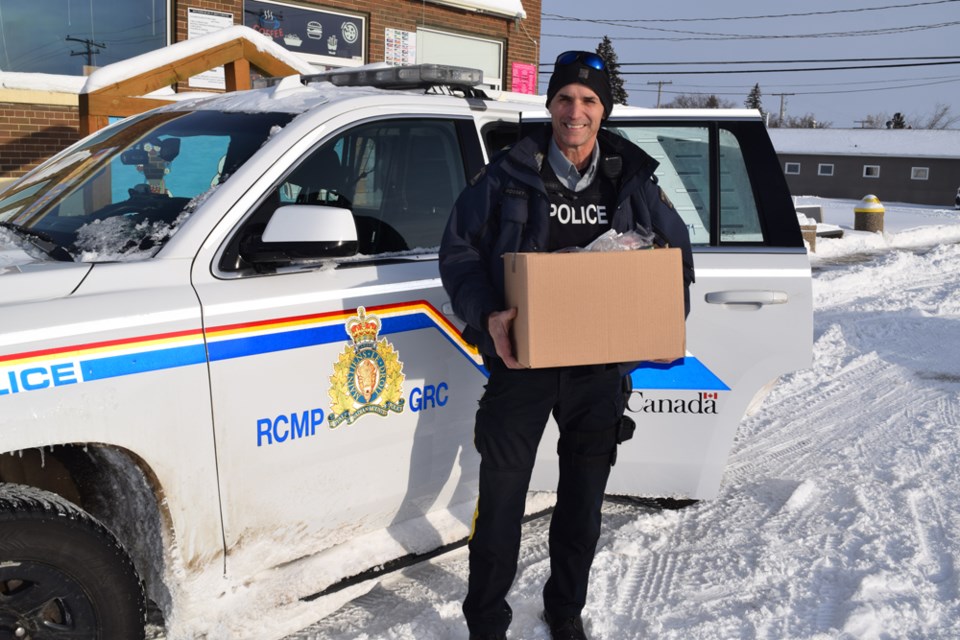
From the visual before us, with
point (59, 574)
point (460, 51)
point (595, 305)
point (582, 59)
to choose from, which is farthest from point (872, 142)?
point (59, 574)

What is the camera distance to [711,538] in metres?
3.90

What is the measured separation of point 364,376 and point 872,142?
5195 cm

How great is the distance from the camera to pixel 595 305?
101 inches

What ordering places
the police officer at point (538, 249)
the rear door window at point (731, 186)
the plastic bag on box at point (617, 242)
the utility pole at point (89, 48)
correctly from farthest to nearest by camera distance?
the utility pole at point (89, 48), the rear door window at point (731, 186), the police officer at point (538, 249), the plastic bag on box at point (617, 242)

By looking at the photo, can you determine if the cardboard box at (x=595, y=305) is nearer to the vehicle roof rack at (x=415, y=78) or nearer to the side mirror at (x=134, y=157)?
the vehicle roof rack at (x=415, y=78)

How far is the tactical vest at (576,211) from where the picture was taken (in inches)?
109

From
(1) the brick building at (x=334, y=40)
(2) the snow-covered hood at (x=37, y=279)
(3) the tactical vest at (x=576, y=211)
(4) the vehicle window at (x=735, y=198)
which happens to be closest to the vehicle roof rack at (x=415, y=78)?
(3) the tactical vest at (x=576, y=211)

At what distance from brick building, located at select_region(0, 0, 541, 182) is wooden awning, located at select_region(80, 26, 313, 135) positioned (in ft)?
11.4

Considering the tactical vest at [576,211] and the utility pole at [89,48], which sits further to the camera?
the utility pole at [89,48]

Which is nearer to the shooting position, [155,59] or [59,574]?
[59,574]

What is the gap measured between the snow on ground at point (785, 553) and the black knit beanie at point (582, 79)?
1853 mm

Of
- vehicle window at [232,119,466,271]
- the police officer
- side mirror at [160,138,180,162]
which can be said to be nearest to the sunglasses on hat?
the police officer

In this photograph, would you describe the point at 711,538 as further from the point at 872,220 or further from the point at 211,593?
the point at 872,220

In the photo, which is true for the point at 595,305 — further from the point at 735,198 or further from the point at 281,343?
the point at 735,198
